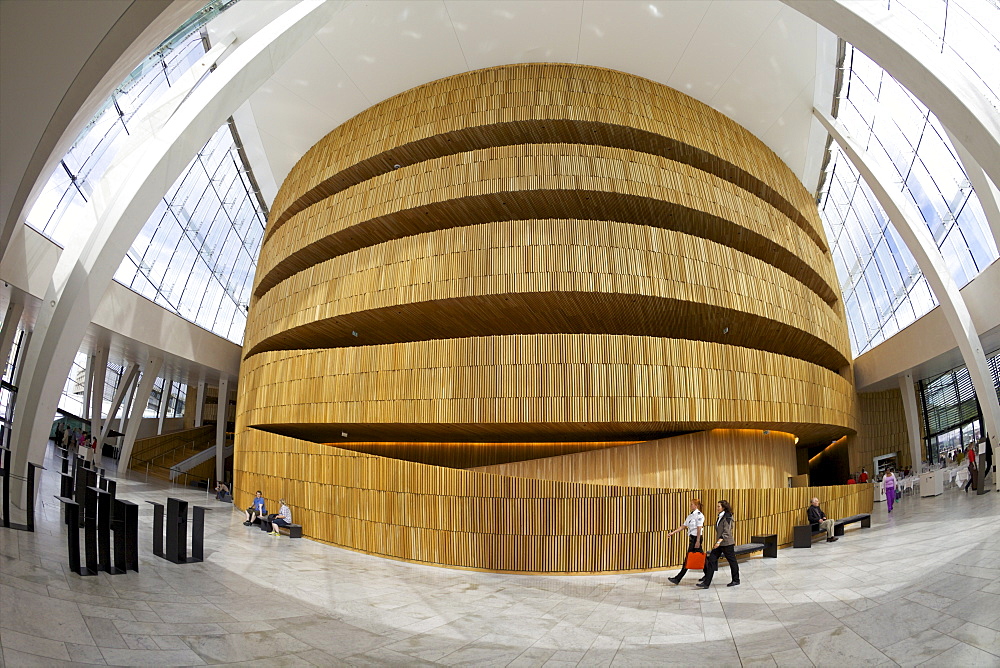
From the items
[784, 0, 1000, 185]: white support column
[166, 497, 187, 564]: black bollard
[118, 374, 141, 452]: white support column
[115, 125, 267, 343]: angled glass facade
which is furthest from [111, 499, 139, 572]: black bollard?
[118, 374, 141, 452]: white support column

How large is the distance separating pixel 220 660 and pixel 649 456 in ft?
41.9

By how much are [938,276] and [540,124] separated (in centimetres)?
1335

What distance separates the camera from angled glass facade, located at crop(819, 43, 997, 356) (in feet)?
74.1

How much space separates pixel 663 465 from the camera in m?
16.7

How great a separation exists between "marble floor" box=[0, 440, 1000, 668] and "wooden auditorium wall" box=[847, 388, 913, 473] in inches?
728

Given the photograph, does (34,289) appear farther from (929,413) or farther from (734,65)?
(929,413)

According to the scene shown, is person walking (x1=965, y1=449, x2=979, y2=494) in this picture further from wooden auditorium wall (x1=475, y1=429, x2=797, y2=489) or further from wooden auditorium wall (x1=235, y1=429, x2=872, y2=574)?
wooden auditorium wall (x1=475, y1=429, x2=797, y2=489)

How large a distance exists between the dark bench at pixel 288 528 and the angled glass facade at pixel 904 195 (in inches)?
807

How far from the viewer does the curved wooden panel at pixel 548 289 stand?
16.7 metres

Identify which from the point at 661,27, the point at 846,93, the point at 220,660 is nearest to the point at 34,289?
the point at 220,660

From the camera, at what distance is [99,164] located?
67.5 ft

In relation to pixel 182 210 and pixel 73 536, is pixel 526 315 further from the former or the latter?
pixel 182 210

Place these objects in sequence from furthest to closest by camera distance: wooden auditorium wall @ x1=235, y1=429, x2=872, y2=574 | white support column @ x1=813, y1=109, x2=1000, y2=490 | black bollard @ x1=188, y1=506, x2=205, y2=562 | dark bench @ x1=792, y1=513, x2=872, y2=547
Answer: white support column @ x1=813, y1=109, x2=1000, y2=490 → dark bench @ x1=792, y1=513, x2=872, y2=547 → wooden auditorium wall @ x1=235, y1=429, x2=872, y2=574 → black bollard @ x1=188, y1=506, x2=205, y2=562

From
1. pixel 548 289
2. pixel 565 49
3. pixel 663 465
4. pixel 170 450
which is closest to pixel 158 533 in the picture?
pixel 548 289
